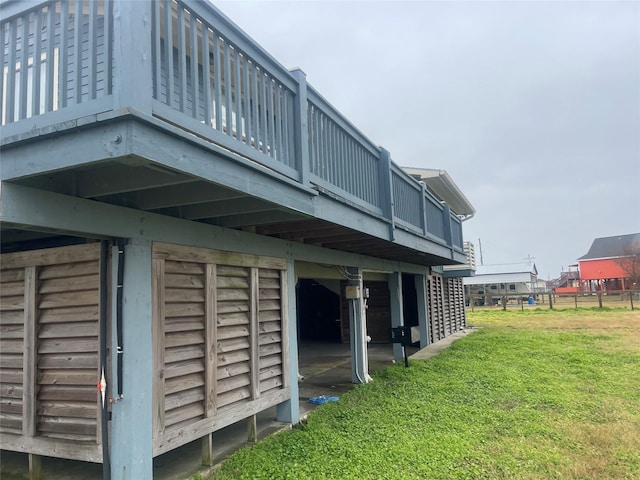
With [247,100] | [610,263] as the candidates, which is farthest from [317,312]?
[610,263]

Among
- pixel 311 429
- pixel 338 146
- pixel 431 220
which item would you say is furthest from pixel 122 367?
pixel 431 220

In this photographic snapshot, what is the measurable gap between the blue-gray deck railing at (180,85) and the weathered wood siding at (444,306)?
8.47 meters

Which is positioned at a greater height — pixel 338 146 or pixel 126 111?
pixel 338 146

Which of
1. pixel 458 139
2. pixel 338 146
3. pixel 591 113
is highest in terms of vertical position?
pixel 458 139

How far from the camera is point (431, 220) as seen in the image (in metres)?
8.18

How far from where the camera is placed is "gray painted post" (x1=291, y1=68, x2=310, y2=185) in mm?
3408

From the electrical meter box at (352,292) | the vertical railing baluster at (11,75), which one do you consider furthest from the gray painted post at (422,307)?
the vertical railing baluster at (11,75)

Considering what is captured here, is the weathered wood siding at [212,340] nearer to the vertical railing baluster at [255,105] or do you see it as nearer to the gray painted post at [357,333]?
the vertical railing baluster at [255,105]

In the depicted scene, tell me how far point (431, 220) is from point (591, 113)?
24040mm

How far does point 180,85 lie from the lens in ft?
7.31

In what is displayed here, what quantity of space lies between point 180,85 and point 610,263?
55.3 m

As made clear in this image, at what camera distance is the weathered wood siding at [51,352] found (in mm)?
2932

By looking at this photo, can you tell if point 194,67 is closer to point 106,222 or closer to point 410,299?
point 106,222

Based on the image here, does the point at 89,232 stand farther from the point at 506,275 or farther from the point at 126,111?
the point at 506,275
